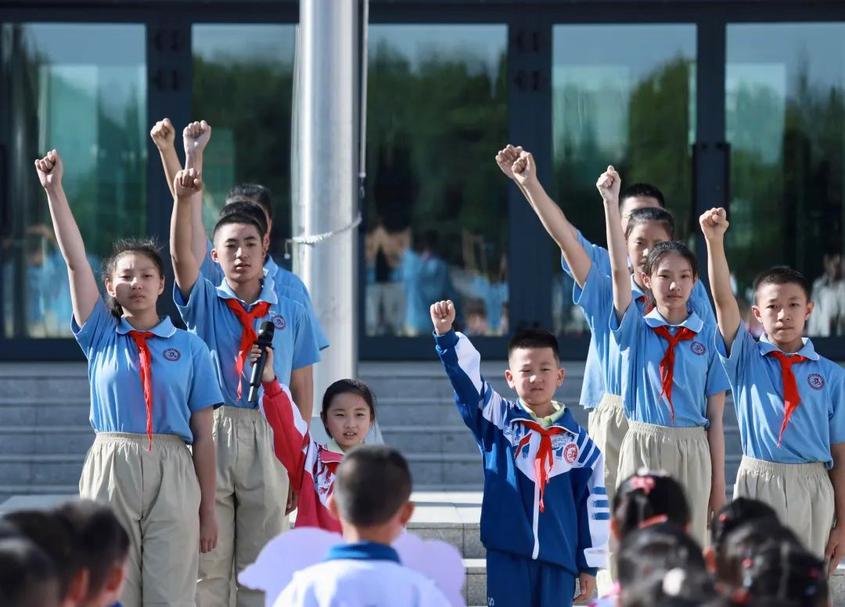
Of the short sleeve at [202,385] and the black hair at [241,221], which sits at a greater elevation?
the black hair at [241,221]

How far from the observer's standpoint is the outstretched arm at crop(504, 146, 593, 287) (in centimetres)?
508

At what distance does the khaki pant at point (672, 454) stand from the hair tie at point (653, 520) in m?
1.91

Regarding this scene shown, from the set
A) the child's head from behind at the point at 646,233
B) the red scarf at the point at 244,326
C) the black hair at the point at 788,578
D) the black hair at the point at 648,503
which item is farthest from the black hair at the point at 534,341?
the black hair at the point at 788,578

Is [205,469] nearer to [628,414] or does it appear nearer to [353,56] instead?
[628,414]

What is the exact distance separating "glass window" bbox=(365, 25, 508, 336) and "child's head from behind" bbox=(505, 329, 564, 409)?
5036 mm

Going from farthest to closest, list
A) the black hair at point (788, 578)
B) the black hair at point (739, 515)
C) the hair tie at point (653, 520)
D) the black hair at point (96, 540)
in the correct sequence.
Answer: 1. the black hair at point (739, 515)
2. the hair tie at point (653, 520)
3. the black hair at point (96, 540)
4. the black hair at point (788, 578)

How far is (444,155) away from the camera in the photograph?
10.1 m

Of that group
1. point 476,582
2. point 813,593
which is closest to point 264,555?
point 813,593

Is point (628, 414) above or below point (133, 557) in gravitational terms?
above

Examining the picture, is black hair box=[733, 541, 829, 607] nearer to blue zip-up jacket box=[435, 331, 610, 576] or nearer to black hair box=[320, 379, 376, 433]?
blue zip-up jacket box=[435, 331, 610, 576]

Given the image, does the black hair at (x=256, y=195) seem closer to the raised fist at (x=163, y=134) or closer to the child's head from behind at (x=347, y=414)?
the raised fist at (x=163, y=134)

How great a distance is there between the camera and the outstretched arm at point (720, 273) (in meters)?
4.85

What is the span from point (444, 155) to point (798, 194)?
2.45m

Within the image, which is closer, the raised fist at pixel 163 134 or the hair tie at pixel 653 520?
the hair tie at pixel 653 520
